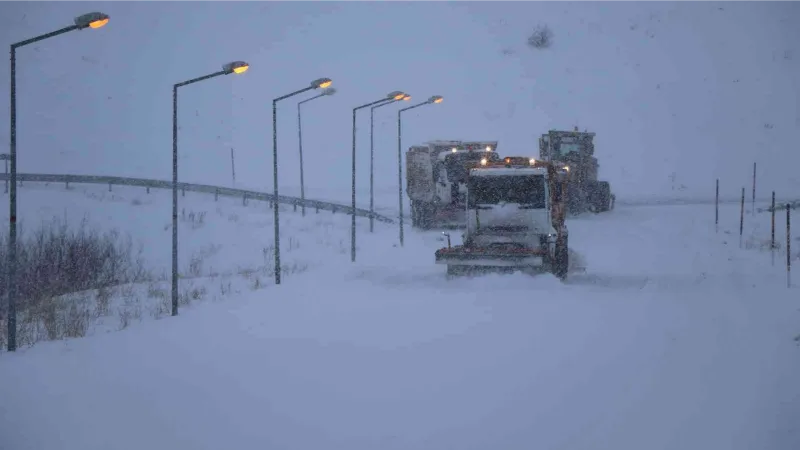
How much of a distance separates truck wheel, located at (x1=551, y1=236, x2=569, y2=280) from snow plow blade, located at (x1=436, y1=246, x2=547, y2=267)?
1057 millimetres

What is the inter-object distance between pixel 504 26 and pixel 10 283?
79.5 metres

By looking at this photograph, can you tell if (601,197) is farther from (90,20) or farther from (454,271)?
(90,20)

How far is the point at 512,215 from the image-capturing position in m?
20.9

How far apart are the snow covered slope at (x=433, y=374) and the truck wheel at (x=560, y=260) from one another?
182cm

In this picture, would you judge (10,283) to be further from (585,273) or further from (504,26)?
(504,26)

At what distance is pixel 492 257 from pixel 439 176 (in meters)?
15.5

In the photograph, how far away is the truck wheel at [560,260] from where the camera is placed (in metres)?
20.7

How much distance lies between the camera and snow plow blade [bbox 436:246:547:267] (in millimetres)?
19453

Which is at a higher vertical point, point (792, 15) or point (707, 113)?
point (792, 15)

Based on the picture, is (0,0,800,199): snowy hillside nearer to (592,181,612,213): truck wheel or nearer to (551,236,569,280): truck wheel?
(592,181,612,213): truck wheel

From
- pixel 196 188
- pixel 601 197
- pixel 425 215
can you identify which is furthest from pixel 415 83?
pixel 425 215

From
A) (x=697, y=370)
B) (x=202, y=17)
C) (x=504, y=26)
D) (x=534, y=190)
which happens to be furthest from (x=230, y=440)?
(x=202, y=17)

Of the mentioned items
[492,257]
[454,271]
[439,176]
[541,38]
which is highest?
[541,38]

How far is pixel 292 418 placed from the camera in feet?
28.3
